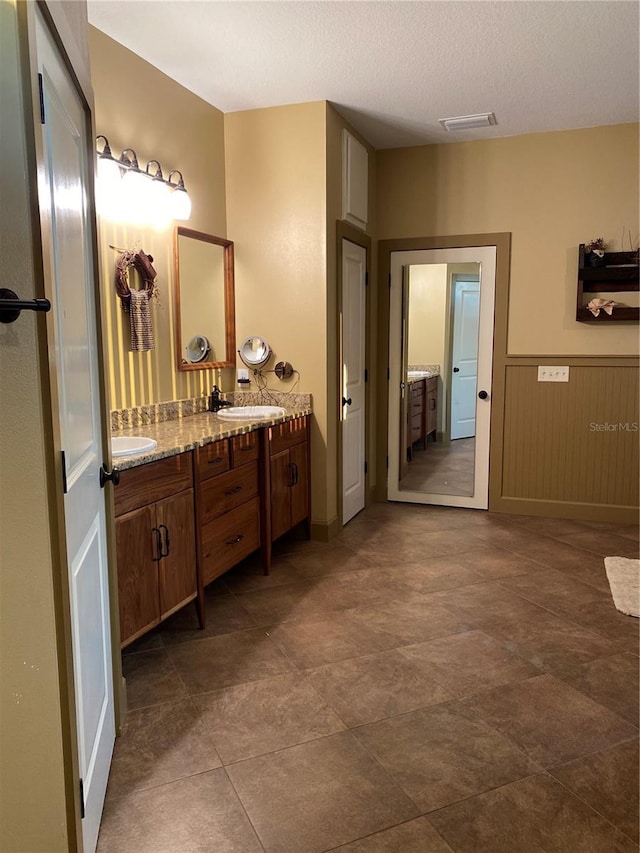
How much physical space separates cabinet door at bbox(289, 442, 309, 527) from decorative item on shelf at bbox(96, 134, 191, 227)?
1.49 meters

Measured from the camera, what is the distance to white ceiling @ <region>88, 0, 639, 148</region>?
2682 mm

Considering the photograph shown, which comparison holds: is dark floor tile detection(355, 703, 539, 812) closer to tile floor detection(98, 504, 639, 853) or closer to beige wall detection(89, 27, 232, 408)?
tile floor detection(98, 504, 639, 853)

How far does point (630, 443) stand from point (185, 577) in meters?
3.25

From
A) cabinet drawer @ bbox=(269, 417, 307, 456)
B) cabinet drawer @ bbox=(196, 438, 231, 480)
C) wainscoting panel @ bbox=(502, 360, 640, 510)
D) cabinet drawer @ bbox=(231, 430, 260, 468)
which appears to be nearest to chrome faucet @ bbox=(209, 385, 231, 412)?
cabinet drawer @ bbox=(269, 417, 307, 456)

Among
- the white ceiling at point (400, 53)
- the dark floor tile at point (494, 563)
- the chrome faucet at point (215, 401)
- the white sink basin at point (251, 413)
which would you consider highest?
the white ceiling at point (400, 53)

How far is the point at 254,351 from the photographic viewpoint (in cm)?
403

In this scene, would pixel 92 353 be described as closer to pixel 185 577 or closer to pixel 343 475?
pixel 185 577

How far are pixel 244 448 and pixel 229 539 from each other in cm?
46

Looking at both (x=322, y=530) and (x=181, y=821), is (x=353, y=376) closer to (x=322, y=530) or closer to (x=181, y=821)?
(x=322, y=530)

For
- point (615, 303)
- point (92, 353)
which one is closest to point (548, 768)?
point (92, 353)

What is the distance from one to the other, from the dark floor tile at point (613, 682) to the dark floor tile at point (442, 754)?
49cm

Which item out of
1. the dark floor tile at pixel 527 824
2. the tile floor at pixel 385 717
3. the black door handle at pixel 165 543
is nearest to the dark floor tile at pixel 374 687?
the tile floor at pixel 385 717

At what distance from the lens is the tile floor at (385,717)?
1720 mm

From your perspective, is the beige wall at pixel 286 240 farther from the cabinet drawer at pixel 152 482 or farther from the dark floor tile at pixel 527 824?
the dark floor tile at pixel 527 824
